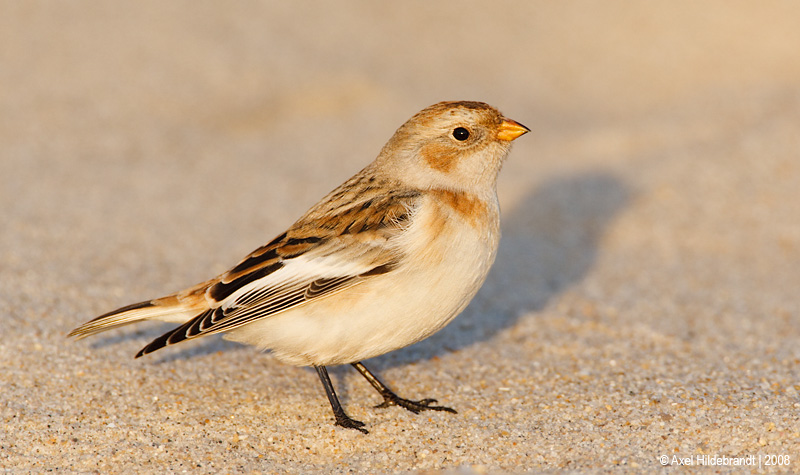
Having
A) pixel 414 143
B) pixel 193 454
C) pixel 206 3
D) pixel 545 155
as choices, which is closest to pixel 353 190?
pixel 414 143

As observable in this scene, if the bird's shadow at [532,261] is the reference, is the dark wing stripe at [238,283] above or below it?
above

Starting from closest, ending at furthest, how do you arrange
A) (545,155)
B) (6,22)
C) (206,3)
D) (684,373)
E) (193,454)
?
(193,454), (684,373), (545,155), (6,22), (206,3)

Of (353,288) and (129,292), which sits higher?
(129,292)

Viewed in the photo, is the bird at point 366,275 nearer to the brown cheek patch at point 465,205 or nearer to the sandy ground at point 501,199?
the brown cheek patch at point 465,205

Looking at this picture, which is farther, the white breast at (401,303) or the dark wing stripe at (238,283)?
the dark wing stripe at (238,283)

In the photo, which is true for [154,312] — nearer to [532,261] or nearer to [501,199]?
[532,261]

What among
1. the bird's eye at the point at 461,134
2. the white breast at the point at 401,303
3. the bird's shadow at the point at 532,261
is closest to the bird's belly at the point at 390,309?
the white breast at the point at 401,303

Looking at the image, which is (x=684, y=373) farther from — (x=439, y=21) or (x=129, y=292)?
(x=439, y=21)

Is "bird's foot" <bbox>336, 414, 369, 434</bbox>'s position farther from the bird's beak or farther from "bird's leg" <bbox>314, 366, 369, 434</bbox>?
the bird's beak
